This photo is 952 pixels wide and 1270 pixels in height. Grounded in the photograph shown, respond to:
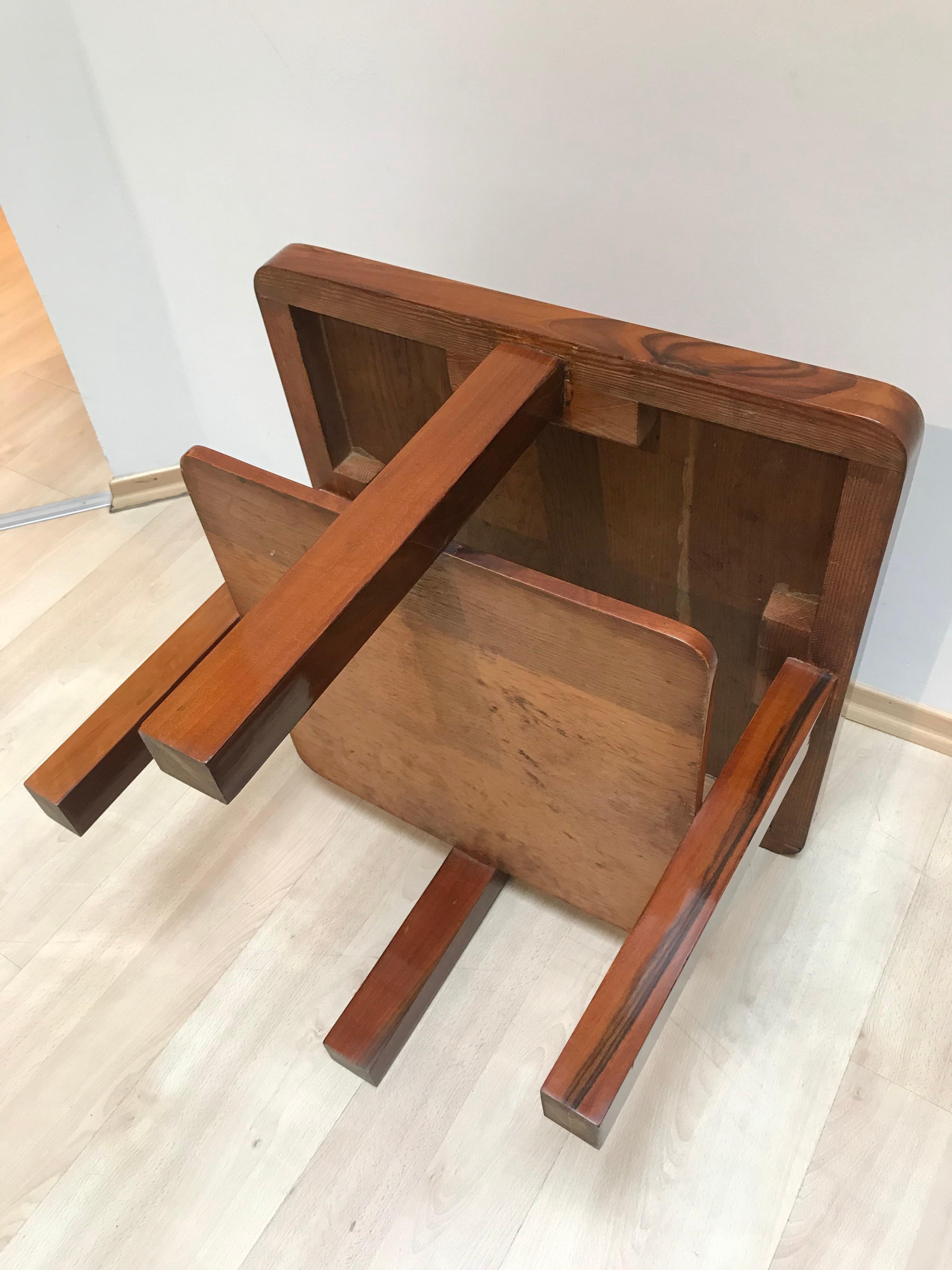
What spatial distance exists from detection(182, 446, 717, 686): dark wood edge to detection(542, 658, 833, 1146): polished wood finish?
40 millimetres

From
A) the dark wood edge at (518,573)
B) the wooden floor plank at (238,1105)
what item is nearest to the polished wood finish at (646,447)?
the dark wood edge at (518,573)

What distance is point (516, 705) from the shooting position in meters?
0.69

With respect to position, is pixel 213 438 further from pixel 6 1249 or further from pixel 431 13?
pixel 6 1249

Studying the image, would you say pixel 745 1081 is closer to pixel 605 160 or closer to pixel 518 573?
pixel 518 573

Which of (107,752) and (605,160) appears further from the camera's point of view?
(605,160)

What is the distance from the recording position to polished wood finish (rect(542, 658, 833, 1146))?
1.71ft

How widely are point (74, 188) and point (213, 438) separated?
369mm

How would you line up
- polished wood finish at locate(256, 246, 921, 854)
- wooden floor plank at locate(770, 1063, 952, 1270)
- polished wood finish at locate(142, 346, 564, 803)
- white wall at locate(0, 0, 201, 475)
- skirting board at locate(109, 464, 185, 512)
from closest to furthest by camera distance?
polished wood finish at locate(142, 346, 564, 803) → polished wood finish at locate(256, 246, 921, 854) → wooden floor plank at locate(770, 1063, 952, 1270) → white wall at locate(0, 0, 201, 475) → skirting board at locate(109, 464, 185, 512)

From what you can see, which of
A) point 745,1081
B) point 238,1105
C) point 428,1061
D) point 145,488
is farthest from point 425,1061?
point 145,488

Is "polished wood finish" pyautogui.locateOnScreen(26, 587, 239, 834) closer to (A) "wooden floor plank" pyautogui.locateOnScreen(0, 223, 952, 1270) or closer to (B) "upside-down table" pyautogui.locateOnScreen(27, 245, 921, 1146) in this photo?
(B) "upside-down table" pyautogui.locateOnScreen(27, 245, 921, 1146)

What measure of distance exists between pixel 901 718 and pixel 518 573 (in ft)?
2.19

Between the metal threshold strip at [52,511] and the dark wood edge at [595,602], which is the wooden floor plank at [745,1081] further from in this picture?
the metal threshold strip at [52,511]

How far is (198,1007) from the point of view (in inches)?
37.5

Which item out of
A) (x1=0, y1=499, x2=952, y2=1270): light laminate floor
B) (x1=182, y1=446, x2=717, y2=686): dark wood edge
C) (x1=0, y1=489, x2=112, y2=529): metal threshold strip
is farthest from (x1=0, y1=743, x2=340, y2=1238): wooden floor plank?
(x1=0, y1=489, x2=112, y2=529): metal threshold strip
